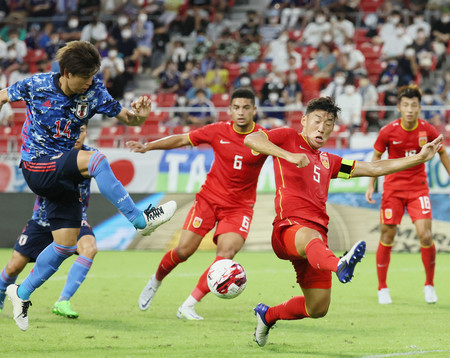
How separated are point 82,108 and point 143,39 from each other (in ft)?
54.3

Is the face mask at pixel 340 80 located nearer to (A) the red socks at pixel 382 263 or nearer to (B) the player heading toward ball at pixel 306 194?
(A) the red socks at pixel 382 263

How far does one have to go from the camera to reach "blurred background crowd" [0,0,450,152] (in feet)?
59.3

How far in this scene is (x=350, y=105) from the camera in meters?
17.6

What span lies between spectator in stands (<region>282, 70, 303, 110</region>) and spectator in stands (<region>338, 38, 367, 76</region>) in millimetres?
1331

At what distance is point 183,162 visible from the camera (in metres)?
15.6

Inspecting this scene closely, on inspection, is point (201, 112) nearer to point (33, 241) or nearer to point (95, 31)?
point (95, 31)

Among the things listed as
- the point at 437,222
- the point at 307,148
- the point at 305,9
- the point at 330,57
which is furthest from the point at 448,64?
the point at 307,148

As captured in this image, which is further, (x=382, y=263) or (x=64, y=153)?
(x=382, y=263)

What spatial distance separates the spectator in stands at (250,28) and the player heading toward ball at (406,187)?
1289 centimetres

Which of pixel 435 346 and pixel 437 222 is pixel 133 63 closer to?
pixel 437 222

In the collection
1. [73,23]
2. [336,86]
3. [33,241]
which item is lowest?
[33,241]

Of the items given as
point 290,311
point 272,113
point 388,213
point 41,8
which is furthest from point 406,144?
point 41,8

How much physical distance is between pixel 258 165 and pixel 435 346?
2.87m

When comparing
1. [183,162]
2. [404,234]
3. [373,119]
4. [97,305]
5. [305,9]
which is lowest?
[97,305]
